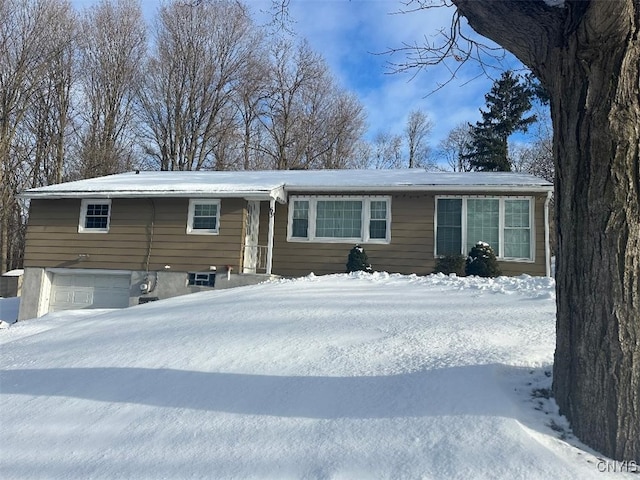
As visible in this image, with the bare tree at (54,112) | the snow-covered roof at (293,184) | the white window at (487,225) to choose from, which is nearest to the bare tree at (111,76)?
the bare tree at (54,112)

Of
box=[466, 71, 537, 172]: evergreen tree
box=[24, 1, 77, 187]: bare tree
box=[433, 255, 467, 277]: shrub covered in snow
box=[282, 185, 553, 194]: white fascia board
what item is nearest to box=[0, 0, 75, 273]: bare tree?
box=[24, 1, 77, 187]: bare tree

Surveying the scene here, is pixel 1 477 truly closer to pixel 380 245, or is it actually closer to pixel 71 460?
pixel 71 460

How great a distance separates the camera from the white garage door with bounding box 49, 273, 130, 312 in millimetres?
13750

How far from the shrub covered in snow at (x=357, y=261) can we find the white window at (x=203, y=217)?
3.71 m

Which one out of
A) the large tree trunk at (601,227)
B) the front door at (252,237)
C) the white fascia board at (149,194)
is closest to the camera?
the large tree trunk at (601,227)

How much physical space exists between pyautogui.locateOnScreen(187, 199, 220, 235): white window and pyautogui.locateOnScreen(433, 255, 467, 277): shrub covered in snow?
5.98 m

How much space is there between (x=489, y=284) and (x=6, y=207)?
78.5 feet

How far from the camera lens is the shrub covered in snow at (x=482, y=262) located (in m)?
Answer: 11.3

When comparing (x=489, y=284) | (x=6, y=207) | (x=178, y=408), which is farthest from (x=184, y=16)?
(x=178, y=408)

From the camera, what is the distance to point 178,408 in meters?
3.52

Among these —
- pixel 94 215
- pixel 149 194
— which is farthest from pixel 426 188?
pixel 94 215

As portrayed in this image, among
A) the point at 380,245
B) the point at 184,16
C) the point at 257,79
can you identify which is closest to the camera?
the point at 380,245

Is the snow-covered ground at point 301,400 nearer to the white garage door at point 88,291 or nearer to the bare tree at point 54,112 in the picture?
the white garage door at point 88,291

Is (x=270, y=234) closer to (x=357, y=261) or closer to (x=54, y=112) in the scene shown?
(x=357, y=261)
